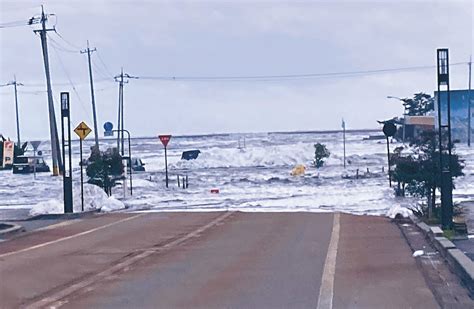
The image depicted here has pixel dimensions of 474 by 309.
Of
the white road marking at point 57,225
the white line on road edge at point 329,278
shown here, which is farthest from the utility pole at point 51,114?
Answer: the white line on road edge at point 329,278

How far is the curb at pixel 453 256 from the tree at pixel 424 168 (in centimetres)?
463

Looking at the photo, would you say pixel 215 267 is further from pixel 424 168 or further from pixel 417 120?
pixel 417 120

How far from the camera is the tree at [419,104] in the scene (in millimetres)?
100000

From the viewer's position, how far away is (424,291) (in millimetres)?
13969

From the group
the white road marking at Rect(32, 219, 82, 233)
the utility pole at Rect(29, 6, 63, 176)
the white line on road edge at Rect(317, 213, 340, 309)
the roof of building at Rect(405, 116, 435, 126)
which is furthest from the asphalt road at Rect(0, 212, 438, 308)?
the roof of building at Rect(405, 116, 435, 126)

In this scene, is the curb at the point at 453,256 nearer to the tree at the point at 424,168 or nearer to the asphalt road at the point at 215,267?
the asphalt road at the point at 215,267

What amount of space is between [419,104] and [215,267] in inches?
3448

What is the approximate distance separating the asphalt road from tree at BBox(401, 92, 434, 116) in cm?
7356

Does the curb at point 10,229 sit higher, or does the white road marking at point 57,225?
the curb at point 10,229

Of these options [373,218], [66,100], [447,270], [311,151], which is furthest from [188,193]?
[311,151]

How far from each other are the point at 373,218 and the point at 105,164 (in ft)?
52.8

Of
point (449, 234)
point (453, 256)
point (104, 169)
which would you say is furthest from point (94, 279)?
point (104, 169)

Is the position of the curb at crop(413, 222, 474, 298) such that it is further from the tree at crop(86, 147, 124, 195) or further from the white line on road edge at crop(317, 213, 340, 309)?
the tree at crop(86, 147, 124, 195)

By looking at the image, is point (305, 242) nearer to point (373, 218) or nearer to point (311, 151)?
point (373, 218)
